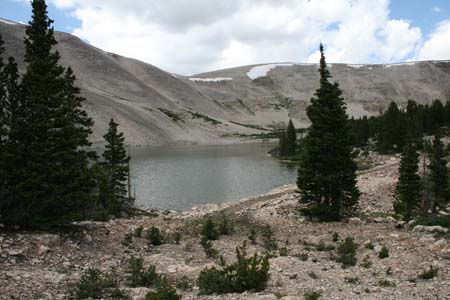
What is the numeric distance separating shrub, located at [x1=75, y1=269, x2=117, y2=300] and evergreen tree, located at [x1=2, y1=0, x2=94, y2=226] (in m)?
6.00

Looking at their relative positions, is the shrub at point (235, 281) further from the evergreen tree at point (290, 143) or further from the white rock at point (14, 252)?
the evergreen tree at point (290, 143)

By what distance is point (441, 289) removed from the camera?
1195 cm

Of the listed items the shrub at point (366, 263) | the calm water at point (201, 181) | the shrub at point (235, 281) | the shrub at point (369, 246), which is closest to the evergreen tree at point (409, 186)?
the shrub at point (369, 246)

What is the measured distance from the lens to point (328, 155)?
2580 centimetres

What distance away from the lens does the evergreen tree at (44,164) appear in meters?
18.3

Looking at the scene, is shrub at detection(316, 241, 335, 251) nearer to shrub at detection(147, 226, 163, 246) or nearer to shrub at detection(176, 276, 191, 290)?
shrub at detection(176, 276, 191, 290)

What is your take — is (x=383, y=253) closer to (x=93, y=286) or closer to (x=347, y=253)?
(x=347, y=253)

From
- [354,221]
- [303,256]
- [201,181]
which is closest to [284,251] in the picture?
[303,256]

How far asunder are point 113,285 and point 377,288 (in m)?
7.60

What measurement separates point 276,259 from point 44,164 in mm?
10482

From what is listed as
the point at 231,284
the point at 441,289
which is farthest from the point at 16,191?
the point at 441,289

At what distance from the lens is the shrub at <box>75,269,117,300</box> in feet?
40.0

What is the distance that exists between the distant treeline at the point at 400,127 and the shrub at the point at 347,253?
47.0 meters

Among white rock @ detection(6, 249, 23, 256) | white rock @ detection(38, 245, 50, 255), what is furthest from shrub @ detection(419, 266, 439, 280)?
white rock @ detection(6, 249, 23, 256)
